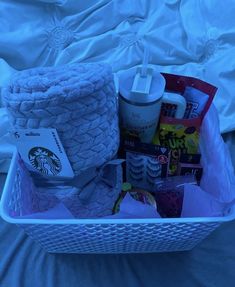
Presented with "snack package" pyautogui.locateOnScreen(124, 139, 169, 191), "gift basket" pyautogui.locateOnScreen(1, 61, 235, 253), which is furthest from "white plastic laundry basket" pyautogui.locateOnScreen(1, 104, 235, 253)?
"snack package" pyautogui.locateOnScreen(124, 139, 169, 191)

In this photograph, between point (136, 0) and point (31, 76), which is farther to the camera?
point (136, 0)

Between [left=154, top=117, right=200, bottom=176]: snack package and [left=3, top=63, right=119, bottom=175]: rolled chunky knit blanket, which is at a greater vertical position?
[left=3, top=63, right=119, bottom=175]: rolled chunky knit blanket

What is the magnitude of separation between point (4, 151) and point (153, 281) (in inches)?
14.5

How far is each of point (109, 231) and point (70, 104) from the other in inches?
7.2

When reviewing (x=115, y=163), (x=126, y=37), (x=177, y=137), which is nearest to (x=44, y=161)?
(x=115, y=163)

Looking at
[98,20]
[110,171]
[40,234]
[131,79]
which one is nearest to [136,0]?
[98,20]

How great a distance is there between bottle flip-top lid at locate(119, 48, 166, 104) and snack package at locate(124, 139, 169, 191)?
0.30 feet

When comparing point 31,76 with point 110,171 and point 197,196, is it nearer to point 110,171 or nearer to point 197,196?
point 110,171

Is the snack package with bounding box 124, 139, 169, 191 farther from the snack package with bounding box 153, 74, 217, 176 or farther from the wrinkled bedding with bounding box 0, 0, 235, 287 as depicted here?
the wrinkled bedding with bounding box 0, 0, 235, 287

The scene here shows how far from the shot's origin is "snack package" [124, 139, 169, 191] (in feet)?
1.76

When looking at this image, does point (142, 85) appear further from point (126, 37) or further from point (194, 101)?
point (126, 37)

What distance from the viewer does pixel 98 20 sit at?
0.80 meters

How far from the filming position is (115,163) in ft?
1.61

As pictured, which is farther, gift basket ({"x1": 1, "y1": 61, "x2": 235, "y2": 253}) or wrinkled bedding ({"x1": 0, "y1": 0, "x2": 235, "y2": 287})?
wrinkled bedding ({"x1": 0, "y1": 0, "x2": 235, "y2": 287})
